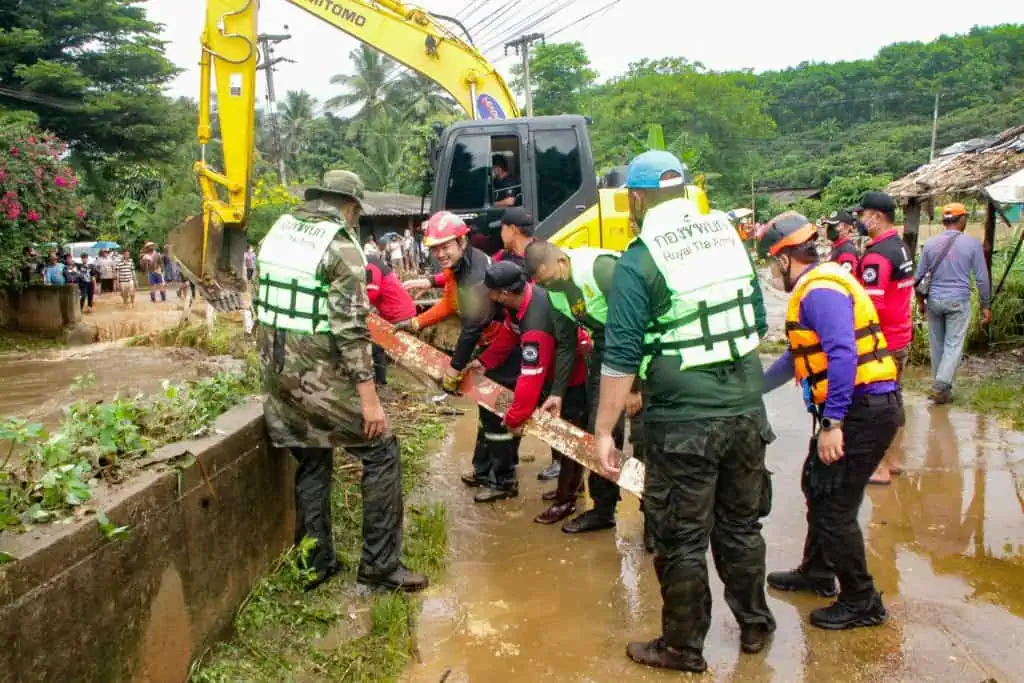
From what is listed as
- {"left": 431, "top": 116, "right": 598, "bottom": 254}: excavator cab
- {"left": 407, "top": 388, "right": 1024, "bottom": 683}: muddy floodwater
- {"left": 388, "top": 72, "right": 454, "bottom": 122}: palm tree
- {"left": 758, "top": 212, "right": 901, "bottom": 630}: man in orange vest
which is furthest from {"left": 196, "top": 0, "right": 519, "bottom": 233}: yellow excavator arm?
{"left": 388, "top": 72, "right": 454, "bottom": 122}: palm tree

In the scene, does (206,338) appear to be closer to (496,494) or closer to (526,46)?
(496,494)

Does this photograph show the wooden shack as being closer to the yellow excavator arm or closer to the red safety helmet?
the yellow excavator arm

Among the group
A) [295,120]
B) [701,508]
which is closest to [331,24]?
[701,508]

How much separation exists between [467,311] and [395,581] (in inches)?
73.9

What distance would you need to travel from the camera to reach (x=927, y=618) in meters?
3.42

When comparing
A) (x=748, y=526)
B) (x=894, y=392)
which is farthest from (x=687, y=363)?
(x=894, y=392)

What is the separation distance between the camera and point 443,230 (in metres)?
4.95

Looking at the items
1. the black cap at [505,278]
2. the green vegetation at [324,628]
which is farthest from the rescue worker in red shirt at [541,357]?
the green vegetation at [324,628]

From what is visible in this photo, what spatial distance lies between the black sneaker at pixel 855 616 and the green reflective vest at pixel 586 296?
5.64 ft

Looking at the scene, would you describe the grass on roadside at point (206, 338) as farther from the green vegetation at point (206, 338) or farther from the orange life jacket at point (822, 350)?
the orange life jacket at point (822, 350)

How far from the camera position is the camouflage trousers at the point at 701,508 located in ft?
9.54

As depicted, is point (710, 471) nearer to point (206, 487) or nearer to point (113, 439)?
point (206, 487)

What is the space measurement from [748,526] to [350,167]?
38.3 m

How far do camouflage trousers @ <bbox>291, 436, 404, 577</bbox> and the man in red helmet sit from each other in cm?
118
